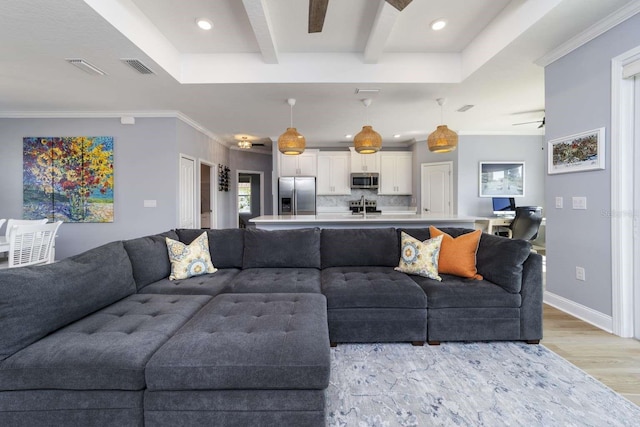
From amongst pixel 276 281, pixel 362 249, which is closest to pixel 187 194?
pixel 276 281

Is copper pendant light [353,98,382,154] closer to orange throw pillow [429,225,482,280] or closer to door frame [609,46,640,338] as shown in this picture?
orange throw pillow [429,225,482,280]

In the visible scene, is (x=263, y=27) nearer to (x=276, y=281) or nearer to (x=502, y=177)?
(x=276, y=281)

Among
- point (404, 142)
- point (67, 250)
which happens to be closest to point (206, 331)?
point (67, 250)

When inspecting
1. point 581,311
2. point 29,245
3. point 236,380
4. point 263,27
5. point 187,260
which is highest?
point 263,27

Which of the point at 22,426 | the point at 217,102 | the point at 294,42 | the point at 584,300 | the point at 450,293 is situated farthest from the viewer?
the point at 217,102

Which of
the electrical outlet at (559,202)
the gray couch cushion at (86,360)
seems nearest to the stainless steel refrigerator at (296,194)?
the electrical outlet at (559,202)

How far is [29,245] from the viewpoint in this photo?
9.59ft

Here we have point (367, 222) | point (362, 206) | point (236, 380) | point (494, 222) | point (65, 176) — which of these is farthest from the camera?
point (362, 206)

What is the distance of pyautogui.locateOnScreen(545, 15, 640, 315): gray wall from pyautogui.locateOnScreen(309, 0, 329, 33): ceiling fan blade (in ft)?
7.92

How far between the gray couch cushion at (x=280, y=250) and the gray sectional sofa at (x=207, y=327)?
0.48 ft

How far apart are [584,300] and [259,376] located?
10.2 ft

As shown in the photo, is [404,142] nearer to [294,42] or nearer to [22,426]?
[294,42]

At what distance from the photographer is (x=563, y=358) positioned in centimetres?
210

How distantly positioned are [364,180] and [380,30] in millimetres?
4365
